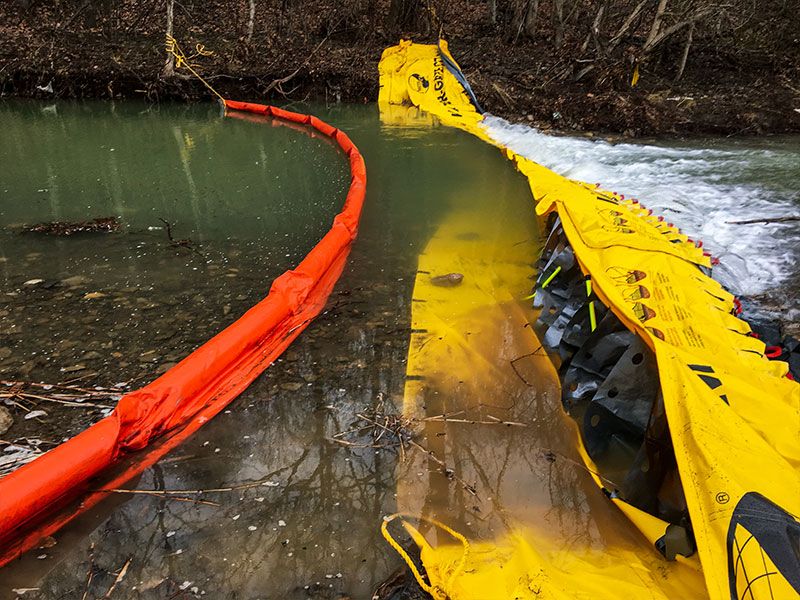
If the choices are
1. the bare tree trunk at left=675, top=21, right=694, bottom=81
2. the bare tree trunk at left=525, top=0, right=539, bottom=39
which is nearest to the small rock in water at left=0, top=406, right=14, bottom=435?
the bare tree trunk at left=675, top=21, right=694, bottom=81

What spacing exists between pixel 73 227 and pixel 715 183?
7.17m

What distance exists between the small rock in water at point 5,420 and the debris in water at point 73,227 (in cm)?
275

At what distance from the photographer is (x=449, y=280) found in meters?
4.41

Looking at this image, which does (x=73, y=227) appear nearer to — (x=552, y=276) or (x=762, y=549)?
(x=552, y=276)

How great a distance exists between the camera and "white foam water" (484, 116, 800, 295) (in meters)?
4.65

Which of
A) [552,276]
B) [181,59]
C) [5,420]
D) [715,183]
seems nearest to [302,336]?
[5,420]

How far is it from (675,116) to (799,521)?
8535 millimetres

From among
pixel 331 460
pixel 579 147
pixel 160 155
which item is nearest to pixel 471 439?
pixel 331 460

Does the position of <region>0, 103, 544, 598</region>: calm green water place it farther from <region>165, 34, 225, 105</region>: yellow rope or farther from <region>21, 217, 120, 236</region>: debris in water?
<region>165, 34, 225, 105</region>: yellow rope

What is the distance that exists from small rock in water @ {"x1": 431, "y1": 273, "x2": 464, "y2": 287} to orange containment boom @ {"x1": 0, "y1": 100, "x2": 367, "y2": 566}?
88 centimetres

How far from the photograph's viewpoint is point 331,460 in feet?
9.07

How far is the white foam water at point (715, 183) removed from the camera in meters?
4.65

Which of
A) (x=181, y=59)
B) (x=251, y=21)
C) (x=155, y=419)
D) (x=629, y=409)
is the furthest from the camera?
Answer: (x=251, y=21)

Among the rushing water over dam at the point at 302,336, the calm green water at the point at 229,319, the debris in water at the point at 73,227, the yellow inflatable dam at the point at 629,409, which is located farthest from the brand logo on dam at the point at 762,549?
the debris in water at the point at 73,227
